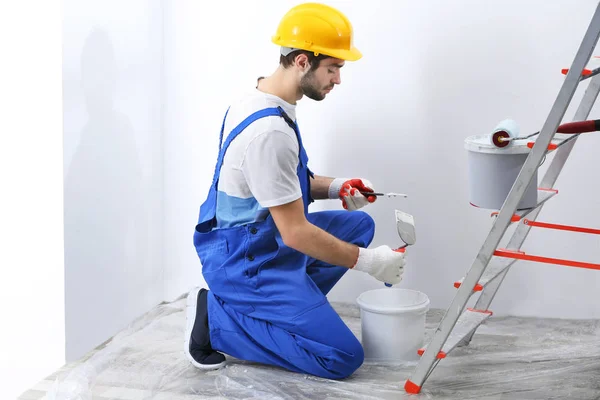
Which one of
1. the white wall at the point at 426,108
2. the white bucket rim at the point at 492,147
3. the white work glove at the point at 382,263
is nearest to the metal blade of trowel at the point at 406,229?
the white work glove at the point at 382,263

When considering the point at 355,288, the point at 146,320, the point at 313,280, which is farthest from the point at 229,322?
the point at 355,288

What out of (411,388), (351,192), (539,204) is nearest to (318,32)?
(351,192)

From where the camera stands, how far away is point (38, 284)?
2.46 m

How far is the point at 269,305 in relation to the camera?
2.37 metres

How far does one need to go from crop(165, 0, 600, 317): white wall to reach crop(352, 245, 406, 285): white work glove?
0.62 metres

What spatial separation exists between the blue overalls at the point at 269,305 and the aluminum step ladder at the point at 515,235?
27 centimetres

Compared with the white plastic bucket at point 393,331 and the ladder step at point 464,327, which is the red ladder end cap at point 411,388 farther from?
the white plastic bucket at point 393,331

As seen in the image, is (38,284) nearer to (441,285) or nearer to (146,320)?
(146,320)

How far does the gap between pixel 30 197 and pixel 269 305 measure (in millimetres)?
828

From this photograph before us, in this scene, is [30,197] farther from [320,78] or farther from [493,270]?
[493,270]

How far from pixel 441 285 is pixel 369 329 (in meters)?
0.54

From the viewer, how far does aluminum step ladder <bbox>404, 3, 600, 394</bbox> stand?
192cm

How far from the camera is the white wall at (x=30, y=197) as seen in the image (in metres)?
2.32

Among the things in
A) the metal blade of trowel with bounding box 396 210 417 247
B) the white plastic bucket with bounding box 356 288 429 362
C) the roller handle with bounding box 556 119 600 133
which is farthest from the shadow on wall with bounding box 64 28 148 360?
the roller handle with bounding box 556 119 600 133
